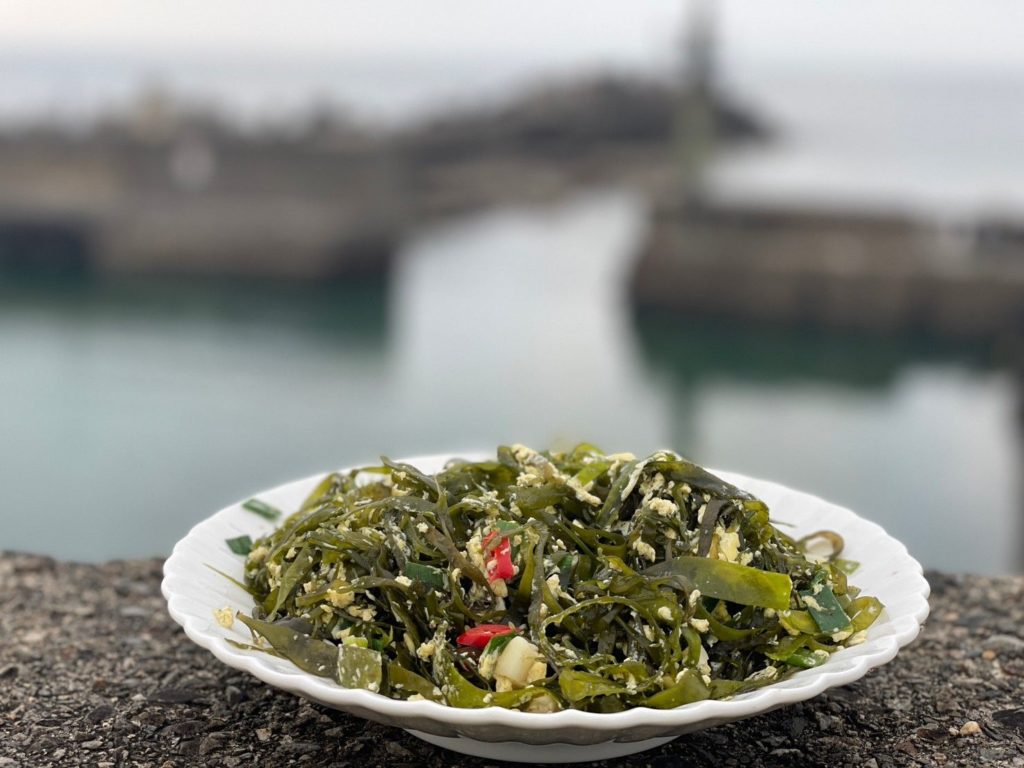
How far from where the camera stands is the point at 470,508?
171 cm

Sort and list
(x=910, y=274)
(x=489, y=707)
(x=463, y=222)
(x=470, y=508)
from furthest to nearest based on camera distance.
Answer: (x=463, y=222)
(x=910, y=274)
(x=470, y=508)
(x=489, y=707)

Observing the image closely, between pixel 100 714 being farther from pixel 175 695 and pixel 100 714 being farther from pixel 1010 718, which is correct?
pixel 1010 718

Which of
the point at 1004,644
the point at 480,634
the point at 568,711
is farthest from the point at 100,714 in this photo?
the point at 1004,644

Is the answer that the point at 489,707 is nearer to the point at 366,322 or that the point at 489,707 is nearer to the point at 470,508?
the point at 470,508

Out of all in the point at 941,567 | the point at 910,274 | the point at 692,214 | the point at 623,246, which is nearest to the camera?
the point at 941,567

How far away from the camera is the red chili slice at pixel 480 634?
4.94ft

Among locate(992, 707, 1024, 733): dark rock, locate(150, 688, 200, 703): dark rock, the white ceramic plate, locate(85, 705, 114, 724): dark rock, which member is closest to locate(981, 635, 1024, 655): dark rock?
locate(992, 707, 1024, 733): dark rock

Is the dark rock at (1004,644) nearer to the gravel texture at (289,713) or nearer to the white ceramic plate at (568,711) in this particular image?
the gravel texture at (289,713)

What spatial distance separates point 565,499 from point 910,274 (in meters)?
18.7

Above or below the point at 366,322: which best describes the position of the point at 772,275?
above

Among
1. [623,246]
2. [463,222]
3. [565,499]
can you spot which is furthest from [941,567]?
[463,222]

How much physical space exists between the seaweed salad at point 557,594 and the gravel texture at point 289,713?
0.27 meters

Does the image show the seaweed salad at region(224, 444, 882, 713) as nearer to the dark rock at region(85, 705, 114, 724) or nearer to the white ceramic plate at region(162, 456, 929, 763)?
the white ceramic plate at region(162, 456, 929, 763)

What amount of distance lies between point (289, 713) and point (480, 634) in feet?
1.95
